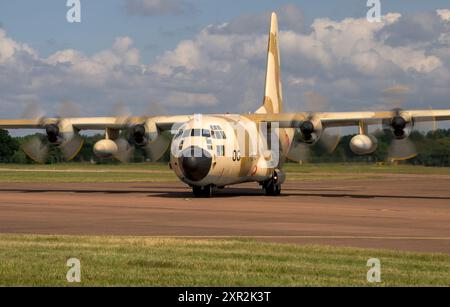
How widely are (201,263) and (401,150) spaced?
85.3 feet

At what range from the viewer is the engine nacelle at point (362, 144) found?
39.5 meters

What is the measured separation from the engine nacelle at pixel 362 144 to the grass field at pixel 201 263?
20820 millimetres

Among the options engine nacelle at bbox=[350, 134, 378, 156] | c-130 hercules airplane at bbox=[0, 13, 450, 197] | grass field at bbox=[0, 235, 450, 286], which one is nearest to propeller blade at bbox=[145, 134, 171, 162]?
c-130 hercules airplane at bbox=[0, 13, 450, 197]

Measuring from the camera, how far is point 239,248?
1820 centimetres

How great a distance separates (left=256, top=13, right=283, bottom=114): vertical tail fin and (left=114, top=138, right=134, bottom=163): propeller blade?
26.2 feet

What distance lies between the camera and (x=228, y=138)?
38.7 meters

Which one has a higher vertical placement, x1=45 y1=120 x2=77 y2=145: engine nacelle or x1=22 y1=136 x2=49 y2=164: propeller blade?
x1=45 y1=120 x2=77 y2=145: engine nacelle

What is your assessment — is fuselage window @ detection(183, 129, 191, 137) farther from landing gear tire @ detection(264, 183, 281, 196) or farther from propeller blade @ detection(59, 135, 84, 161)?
propeller blade @ detection(59, 135, 84, 161)

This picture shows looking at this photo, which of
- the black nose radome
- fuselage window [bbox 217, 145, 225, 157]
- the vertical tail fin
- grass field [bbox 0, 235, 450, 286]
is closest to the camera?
grass field [bbox 0, 235, 450, 286]

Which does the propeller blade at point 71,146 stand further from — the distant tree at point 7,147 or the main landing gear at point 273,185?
the distant tree at point 7,147

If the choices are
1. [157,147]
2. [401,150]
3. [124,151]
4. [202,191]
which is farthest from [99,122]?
[401,150]

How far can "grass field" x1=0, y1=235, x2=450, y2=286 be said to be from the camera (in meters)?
13.7

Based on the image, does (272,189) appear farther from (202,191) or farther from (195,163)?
(195,163)

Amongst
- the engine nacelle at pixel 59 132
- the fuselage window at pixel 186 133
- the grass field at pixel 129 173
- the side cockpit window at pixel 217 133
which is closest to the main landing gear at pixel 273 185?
the side cockpit window at pixel 217 133
